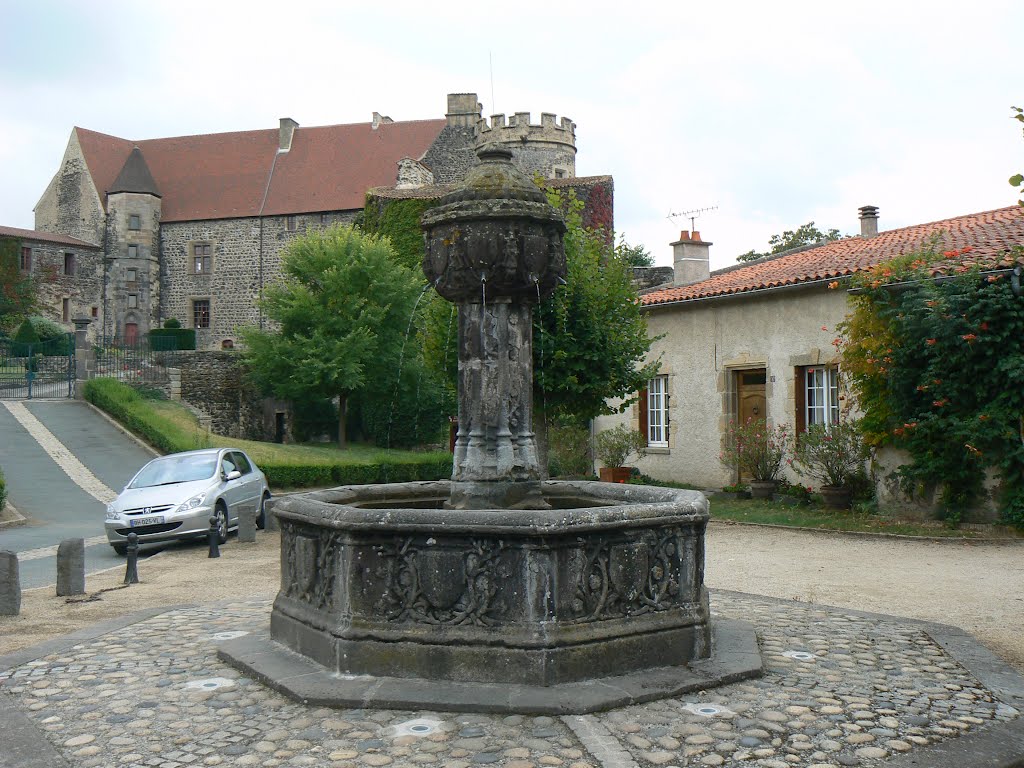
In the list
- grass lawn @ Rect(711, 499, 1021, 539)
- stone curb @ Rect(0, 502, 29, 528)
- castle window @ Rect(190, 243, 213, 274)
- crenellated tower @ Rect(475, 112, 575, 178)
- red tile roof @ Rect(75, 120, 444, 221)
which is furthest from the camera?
castle window @ Rect(190, 243, 213, 274)

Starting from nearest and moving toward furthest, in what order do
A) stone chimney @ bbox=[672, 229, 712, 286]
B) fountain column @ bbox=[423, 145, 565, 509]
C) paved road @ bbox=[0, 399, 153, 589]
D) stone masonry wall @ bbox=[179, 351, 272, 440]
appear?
1. fountain column @ bbox=[423, 145, 565, 509]
2. paved road @ bbox=[0, 399, 153, 589]
3. stone chimney @ bbox=[672, 229, 712, 286]
4. stone masonry wall @ bbox=[179, 351, 272, 440]

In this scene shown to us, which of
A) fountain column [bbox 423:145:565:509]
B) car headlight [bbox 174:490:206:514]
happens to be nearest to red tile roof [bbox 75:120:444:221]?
car headlight [bbox 174:490:206:514]

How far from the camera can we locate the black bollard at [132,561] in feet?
32.1

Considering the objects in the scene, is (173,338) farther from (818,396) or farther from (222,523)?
(818,396)

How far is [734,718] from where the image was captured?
479 centimetres

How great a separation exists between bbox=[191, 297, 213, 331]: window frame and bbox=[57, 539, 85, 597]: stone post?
42.3m

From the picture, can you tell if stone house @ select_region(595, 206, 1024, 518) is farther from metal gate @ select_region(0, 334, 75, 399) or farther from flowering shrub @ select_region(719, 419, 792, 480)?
metal gate @ select_region(0, 334, 75, 399)

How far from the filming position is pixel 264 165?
49.9 metres

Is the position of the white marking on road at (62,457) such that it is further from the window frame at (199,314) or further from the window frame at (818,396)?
the window frame at (199,314)

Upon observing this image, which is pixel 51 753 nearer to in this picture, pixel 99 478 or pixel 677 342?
pixel 677 342

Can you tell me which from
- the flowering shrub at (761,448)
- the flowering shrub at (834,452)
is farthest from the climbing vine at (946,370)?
the flowering shrub at (761,448)

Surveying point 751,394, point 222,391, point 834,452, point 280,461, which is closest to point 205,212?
point 222,391

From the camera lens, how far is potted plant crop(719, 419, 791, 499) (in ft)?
55.3

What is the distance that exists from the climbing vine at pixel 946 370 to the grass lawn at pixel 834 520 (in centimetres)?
31
